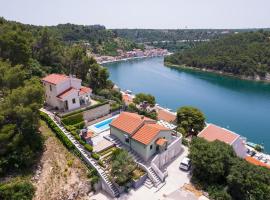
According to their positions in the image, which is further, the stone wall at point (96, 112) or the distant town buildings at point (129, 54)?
the distant town buildings at point (129, 54)

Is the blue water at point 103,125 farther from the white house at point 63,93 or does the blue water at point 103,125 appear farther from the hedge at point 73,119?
the white house at point 63,93

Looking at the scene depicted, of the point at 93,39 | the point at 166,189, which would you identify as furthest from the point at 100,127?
the point at 93,39

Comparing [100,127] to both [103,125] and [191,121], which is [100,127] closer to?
[103,125]

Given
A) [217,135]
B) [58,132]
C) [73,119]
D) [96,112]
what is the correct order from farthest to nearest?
[217,135] → [96,112] → [73,119] → [58,132]

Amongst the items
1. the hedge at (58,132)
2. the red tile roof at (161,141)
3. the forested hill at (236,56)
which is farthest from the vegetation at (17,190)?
the forested hill at (236,56)

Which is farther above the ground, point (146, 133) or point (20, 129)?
point (20, 129)

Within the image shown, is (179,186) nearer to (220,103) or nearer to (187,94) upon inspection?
(220,103)

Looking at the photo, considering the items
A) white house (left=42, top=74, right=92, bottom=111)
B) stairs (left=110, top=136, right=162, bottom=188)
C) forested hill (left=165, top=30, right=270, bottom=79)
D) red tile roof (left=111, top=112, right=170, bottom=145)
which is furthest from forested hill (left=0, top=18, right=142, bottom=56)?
stairs (left=110, top=136, right=162, bottom=188)
